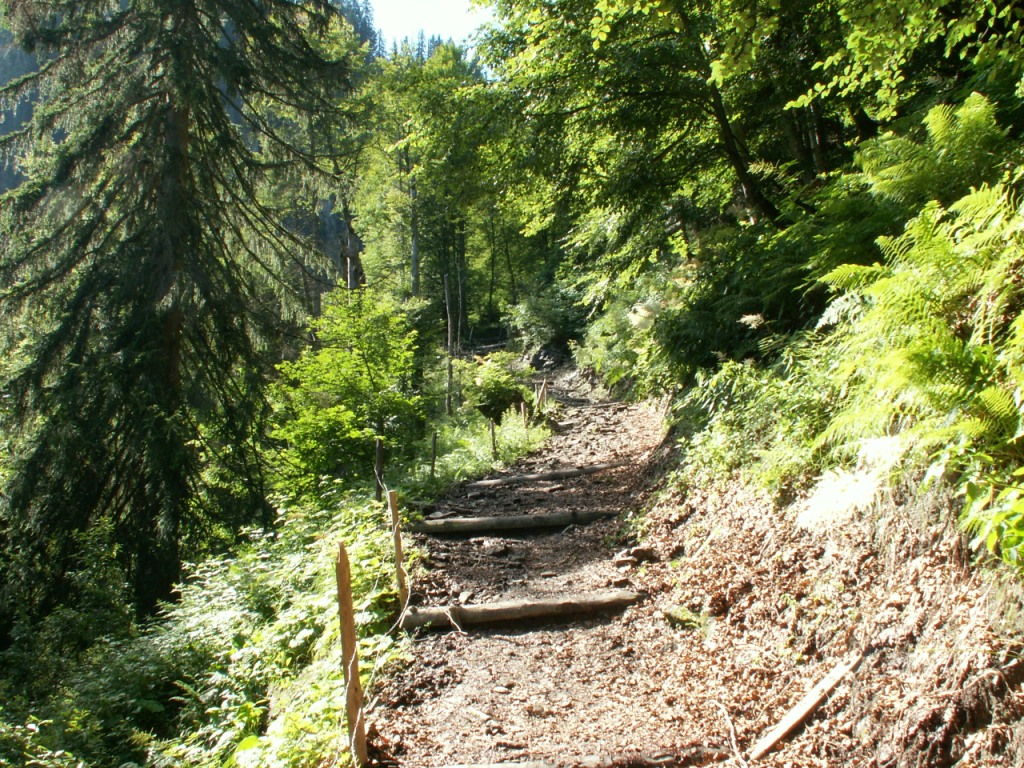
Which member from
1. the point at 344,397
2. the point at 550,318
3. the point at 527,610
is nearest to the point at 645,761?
the point at 527,610

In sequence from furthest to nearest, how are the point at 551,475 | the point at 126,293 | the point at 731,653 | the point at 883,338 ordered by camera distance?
the point at 551,475 → the point at 126,293 → the point at 731,653 → the point at 883,338

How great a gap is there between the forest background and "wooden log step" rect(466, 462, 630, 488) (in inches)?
43.2

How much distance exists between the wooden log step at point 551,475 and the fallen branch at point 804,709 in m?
7.07

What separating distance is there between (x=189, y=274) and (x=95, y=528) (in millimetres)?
3958

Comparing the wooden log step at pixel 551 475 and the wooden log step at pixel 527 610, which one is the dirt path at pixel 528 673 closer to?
the wooden log step at pixel 527 610

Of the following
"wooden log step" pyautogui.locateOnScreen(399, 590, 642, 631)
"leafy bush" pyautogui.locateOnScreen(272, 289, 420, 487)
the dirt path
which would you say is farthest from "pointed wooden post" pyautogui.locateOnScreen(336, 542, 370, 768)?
"leafy bush" pyautogui.locateOnScreen(272, 289, 420, 487)

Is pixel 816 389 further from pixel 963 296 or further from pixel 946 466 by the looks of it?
pixel 946 466

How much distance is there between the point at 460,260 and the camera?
31719 millimetres

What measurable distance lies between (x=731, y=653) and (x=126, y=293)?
9.43 meters

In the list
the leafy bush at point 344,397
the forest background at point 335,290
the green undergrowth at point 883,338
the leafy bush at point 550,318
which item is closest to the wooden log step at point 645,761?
the forest background at point 335,290

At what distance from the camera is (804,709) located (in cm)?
330

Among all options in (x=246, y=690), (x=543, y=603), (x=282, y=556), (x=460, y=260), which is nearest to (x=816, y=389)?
(x=543, y=603)

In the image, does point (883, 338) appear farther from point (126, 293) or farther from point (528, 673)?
point (126, 293)

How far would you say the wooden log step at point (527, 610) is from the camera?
549cm
